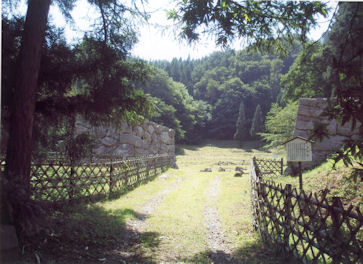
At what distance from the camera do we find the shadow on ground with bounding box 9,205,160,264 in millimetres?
3912

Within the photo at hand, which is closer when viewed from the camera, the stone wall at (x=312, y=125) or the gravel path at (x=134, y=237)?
the gravel path at (x=134, y=237)

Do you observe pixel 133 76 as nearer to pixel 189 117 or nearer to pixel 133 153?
pixel 133 153

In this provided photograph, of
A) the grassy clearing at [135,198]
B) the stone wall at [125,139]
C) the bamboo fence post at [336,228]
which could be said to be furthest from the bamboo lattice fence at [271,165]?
the bamboo fence post at [336,228]

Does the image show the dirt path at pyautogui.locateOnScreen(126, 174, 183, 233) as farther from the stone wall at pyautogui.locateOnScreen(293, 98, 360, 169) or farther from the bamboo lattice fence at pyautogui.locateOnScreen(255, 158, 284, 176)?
the bamboo lattice fence at pyautogui.locateOnScreen(255, 158, 284, 176)

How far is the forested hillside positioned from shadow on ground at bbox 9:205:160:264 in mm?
40750

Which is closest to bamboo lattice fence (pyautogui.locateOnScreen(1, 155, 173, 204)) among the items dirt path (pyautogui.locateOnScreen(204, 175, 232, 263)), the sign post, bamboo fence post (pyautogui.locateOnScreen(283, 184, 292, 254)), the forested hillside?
dirt path (pyautogui.locateOnScreen(204, 175, 232, 263))

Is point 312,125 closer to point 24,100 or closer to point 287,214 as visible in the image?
point 287,214

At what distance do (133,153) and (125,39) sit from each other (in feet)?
35.6

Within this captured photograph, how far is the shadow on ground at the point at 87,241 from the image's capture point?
3912 millimetres

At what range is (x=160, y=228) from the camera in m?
5.80

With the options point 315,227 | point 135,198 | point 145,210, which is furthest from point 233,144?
point 315,227

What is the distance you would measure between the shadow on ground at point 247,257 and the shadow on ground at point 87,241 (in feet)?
2.83

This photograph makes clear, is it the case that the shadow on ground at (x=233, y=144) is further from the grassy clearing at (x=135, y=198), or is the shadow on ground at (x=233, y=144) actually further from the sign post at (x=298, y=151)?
the sign post at (x=298, y=151)

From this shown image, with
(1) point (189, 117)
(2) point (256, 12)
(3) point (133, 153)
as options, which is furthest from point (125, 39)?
(1) point (189, 117)
